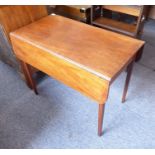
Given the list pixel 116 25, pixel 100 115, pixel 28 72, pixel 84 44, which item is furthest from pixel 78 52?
pixel 116 25

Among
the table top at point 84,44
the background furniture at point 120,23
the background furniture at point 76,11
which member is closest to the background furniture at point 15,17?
the table top at point 84,44

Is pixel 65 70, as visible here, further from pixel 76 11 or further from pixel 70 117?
pixel 76 11

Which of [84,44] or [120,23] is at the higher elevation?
[84,44]

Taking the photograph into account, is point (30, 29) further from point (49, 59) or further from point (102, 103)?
point (102, 103)

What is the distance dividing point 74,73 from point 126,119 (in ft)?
2.29

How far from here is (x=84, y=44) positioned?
1.09 m

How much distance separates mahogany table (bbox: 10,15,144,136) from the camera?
0.92 m

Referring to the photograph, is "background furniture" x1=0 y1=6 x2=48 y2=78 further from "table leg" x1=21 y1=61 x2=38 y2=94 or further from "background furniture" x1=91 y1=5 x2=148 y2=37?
"background furniture" x1=91 y1=5 x2=148 y2=37

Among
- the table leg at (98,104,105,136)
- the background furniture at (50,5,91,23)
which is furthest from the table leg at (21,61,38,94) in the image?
the background furniture at (50,5,91,23)

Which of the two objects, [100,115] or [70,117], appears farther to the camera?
[70,117]

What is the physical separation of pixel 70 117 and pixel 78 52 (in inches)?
25.4
